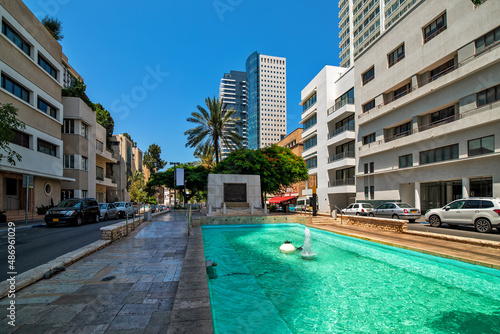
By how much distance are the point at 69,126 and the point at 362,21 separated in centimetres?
5812

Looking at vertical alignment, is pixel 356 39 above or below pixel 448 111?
above

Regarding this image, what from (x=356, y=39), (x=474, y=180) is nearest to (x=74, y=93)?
(x=474, y=180)

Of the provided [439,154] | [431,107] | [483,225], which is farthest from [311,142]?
[483,225]

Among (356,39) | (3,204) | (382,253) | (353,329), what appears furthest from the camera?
(356,39)

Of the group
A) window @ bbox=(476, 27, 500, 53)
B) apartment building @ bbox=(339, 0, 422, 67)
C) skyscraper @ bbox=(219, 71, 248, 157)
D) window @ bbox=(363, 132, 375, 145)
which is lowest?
window @ bbox=(363, 132, 375, 145)

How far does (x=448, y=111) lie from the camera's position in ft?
74.4

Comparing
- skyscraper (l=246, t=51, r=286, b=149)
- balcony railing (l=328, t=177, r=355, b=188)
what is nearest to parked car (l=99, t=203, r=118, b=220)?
balcony railing (l=328, t=177, r=355, b=188)

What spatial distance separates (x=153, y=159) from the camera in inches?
2997

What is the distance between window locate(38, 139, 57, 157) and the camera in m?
24.3

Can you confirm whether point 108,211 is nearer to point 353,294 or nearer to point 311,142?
point 353,294

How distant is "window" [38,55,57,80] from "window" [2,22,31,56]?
5.70ft

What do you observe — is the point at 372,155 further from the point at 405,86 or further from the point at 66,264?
the point at 66,264

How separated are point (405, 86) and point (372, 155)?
8074mm

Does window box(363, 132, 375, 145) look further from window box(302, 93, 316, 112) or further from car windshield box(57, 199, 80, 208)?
car windshield box(57, 199, 80, 208)
